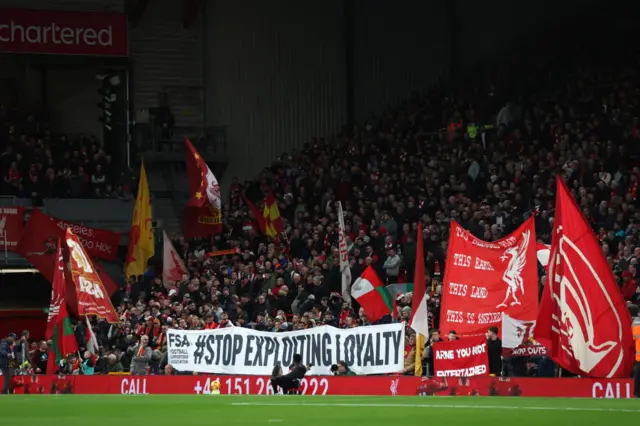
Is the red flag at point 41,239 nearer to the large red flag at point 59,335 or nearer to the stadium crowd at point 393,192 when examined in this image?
the stadium crowd at point 393,192

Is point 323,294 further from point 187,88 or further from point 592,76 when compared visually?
point 187,88

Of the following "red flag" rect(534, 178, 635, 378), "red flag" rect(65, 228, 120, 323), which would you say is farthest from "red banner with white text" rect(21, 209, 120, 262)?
"red flag" rect(534, 178, 635, 378)

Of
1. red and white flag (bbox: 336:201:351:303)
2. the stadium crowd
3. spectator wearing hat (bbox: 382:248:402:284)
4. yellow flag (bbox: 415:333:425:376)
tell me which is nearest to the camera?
yellow flag (bbox: 415:333:425:376)

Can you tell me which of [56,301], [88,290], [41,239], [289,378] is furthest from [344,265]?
[41,239]

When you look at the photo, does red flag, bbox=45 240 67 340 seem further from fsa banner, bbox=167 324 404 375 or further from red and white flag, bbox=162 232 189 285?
red and white flag, bbox=162 232 189 285

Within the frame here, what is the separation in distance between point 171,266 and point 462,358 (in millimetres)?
16023

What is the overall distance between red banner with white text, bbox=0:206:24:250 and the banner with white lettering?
1963 cm

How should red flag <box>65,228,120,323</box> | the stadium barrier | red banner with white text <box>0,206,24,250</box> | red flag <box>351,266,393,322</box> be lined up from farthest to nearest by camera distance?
red banner with white text <box>0,206,24,250</box>, red flag <box>65,228,120,323</box>, red flag <box>351,266,393,322</box>, the stadium barrier

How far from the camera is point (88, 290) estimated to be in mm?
32125

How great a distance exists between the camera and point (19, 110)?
1785 inches

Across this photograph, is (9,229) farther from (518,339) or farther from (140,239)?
(518,339)

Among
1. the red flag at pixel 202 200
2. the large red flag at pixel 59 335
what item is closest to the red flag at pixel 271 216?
the red flag at pixel 202 200

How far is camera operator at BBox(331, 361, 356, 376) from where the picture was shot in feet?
87.0

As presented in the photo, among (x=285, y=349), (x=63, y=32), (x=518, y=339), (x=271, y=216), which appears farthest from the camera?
(x=63, y=32)
